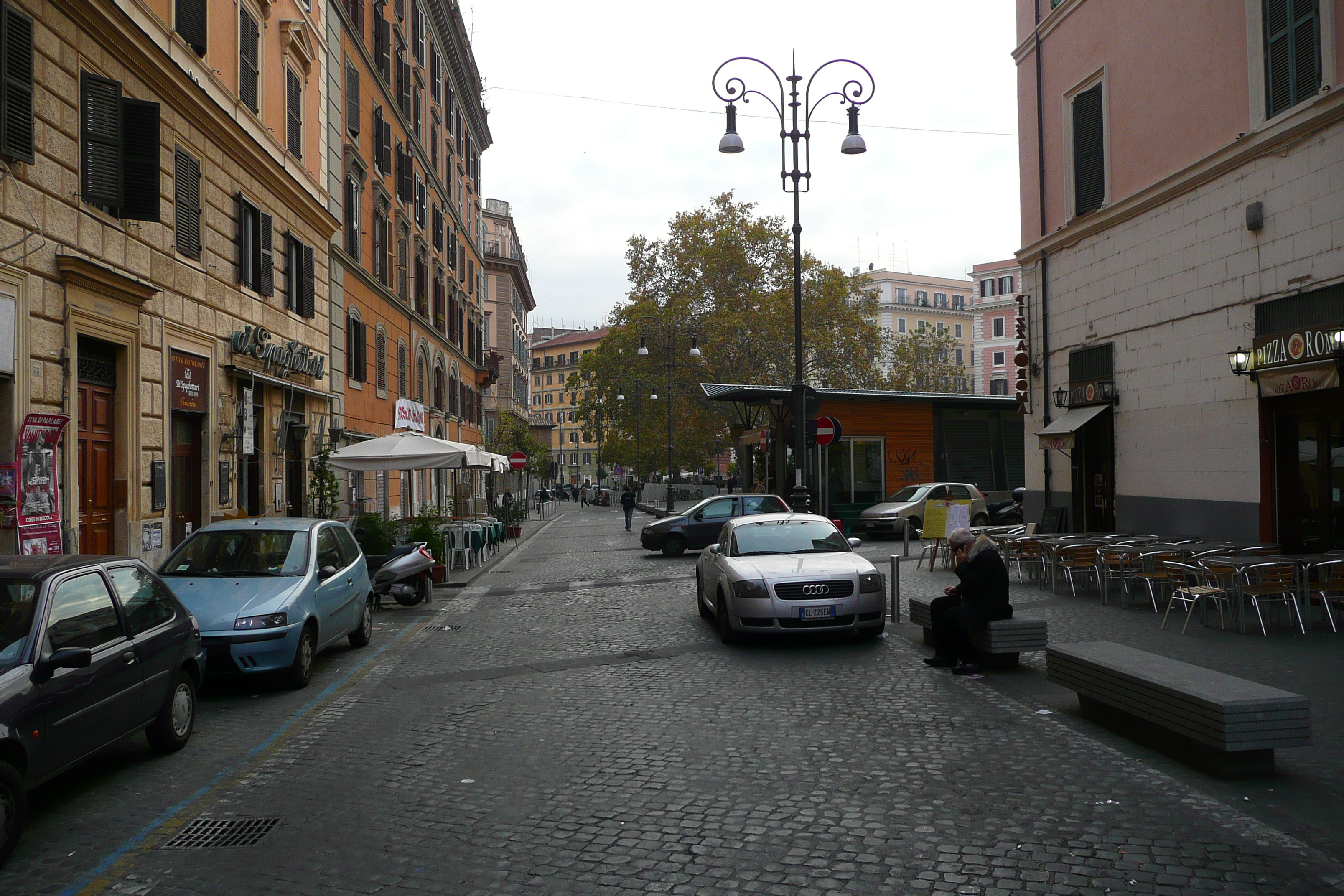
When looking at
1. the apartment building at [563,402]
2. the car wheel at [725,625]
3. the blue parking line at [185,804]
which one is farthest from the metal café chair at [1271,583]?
the apartment building at [563,402]

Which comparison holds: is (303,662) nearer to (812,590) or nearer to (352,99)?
(812,590)

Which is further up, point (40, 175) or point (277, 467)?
point (40, 175)

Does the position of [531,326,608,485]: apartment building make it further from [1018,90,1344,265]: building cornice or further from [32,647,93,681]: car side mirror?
[32,647,93,681]: car side mirror

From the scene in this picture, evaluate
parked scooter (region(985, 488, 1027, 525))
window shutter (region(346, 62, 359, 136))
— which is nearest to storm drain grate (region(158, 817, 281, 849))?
window shutter (region(346, 62, 359, 136))

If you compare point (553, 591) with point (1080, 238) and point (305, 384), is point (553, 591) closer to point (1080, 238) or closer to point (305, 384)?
point (305, 384)

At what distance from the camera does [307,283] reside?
67.5 ft

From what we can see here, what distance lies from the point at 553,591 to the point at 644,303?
37027 mm

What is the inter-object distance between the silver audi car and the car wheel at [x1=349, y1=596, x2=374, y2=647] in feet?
12.6

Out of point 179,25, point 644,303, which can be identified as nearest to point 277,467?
point 179,25

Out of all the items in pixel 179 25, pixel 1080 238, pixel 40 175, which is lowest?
pixel 40 175

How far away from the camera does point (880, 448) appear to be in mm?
29312

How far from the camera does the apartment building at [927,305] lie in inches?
4284

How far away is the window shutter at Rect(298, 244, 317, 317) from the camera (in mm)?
20344

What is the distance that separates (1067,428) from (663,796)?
1539 centimetres
